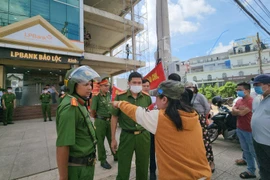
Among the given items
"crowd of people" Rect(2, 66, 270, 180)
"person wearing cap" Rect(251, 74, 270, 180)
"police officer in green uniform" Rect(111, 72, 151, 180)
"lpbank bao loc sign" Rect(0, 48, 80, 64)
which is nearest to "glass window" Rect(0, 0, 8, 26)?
"lpbank bao loc sign" Rect(0, 48, 80, 64)

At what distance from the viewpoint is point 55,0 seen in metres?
11.6

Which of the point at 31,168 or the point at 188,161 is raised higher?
the point at 188,161

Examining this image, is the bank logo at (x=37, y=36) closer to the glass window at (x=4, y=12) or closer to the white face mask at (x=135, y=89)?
the glass window at (x=4, y=12)

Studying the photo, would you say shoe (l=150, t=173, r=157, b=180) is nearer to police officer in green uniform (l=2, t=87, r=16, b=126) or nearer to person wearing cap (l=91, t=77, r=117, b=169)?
person wearing cap (l=91, t=77, r=117, b=169)

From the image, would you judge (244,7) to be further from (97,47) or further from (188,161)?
(97,47)

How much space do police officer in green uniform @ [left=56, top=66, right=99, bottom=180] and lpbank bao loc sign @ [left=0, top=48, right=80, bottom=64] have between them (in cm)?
1068

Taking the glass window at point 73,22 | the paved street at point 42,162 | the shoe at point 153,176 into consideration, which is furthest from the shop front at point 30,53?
the shoe at point 153,176

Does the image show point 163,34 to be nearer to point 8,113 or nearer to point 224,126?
point 224,126

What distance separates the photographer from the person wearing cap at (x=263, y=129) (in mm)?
1889

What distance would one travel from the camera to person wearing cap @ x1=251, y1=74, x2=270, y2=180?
1889 mm

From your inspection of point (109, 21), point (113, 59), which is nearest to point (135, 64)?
point (113, 59)

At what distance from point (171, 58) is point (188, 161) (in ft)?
8.97

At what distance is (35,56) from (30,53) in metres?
0.32

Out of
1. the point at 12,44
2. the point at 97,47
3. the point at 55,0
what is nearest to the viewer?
the point at 12,44
